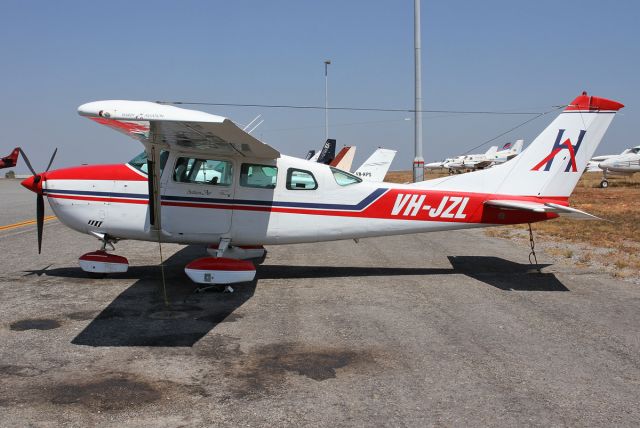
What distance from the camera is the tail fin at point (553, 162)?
31.5ft

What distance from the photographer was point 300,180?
30.0 feet

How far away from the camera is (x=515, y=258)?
11547 millimetres

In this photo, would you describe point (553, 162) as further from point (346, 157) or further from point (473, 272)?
point (346, 157)

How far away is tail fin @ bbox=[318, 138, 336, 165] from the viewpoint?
37.7 meters

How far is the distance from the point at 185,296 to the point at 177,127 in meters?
2.62

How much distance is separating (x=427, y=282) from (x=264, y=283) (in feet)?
9.37

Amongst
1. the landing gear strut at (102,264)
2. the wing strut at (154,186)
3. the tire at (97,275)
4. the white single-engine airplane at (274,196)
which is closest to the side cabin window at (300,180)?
the white single-engine airplane at (274,196)

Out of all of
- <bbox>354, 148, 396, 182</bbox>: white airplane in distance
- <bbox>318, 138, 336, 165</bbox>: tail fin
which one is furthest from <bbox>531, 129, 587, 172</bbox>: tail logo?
<bbox>318, 138, 336, 165</bbox>: tail fin

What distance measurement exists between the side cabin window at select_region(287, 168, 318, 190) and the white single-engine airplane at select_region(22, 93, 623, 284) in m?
0.02

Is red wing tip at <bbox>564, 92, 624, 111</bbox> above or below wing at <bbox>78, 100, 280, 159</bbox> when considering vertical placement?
above

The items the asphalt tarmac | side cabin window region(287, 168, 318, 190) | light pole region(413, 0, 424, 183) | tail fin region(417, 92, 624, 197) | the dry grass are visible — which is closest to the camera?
the asphalt tarmac

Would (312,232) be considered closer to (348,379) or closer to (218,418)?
(348,379)

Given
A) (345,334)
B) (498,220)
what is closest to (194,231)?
(345,334)

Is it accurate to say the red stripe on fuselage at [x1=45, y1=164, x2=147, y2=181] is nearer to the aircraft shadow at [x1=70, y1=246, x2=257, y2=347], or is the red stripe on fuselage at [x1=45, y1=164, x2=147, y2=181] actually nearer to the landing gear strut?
the landing gear strut
